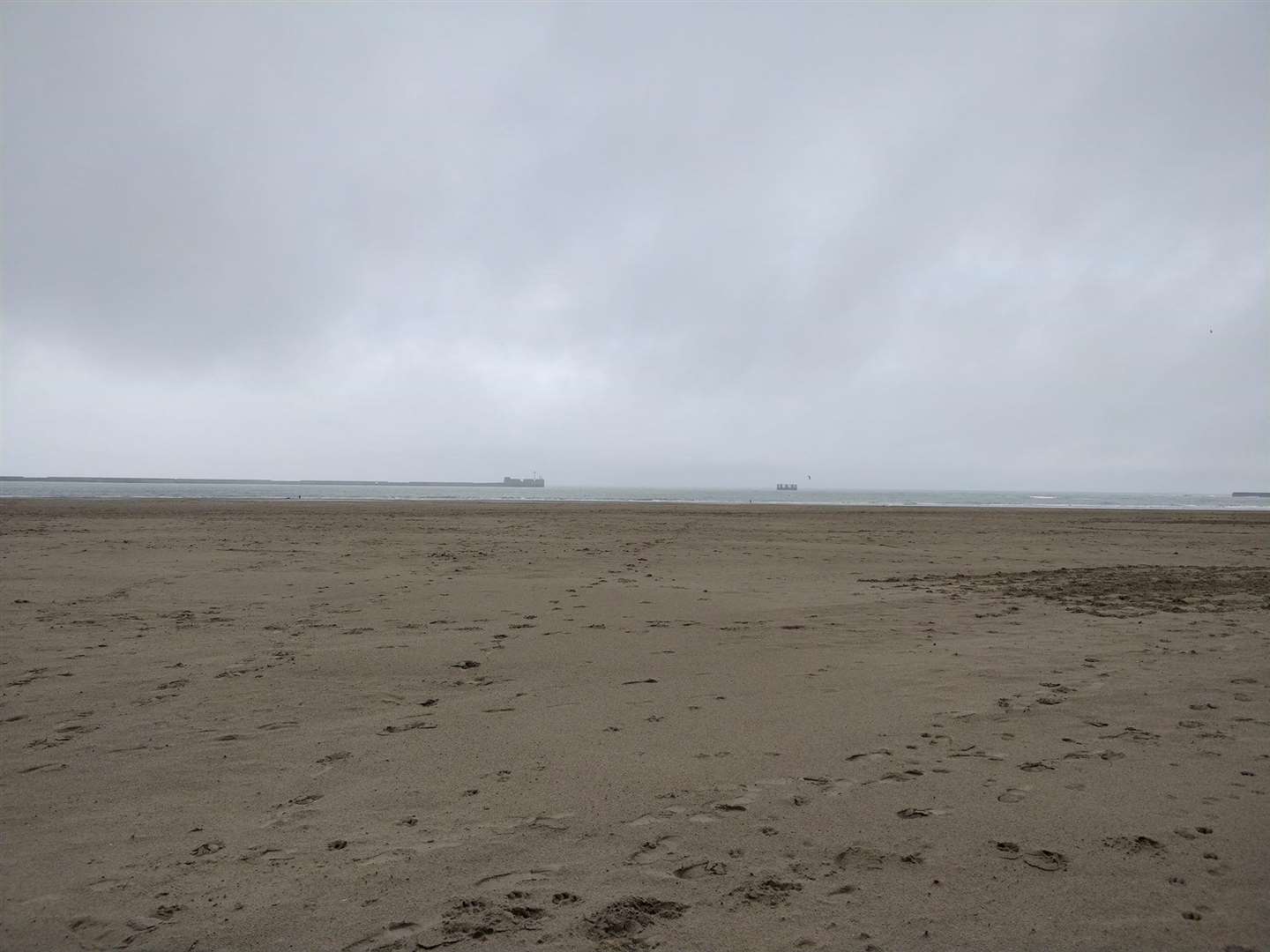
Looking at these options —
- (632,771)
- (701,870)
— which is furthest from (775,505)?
(701,870)

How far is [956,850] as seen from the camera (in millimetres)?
3004

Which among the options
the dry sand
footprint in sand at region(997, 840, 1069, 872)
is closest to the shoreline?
the dry sand

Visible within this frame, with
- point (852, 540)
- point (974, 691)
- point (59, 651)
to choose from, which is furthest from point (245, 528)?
point (974, 691)

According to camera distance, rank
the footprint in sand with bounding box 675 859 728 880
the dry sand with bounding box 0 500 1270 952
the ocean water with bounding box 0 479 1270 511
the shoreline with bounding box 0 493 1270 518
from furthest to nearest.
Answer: the ocean water with bounding box 0 479 1270 511 < the shoreline with bounding box 0 493 1270 518 < the footprint in sand with bounding box 675 859 728 880 < the dry sand with bounding box 0 500 1270 952

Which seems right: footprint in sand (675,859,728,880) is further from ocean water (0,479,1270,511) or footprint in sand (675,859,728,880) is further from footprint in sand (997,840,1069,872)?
ocean water (0,479,1270,511)

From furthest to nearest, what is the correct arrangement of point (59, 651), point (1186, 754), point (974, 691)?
1. point (59, 651)
2. point (974, 691)
3. point (1186, 754)

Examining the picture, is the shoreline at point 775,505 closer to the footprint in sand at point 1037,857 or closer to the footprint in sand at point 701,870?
the footprint in sand at point 1037,857

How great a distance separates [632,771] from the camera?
3902mm

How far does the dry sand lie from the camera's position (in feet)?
8.54

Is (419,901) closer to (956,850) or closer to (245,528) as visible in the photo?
(956,850)

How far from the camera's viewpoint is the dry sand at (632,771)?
260 centimetres

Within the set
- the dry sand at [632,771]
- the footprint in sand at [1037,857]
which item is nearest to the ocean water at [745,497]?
the dry sand at [632,771]

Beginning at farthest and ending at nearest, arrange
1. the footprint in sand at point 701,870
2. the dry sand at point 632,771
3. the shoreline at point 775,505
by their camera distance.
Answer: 1. the shoreline at point 775,505
2. the footprint in sand at point 701,870
3. the dry sand at point 632,771

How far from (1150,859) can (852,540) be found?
16324mm
